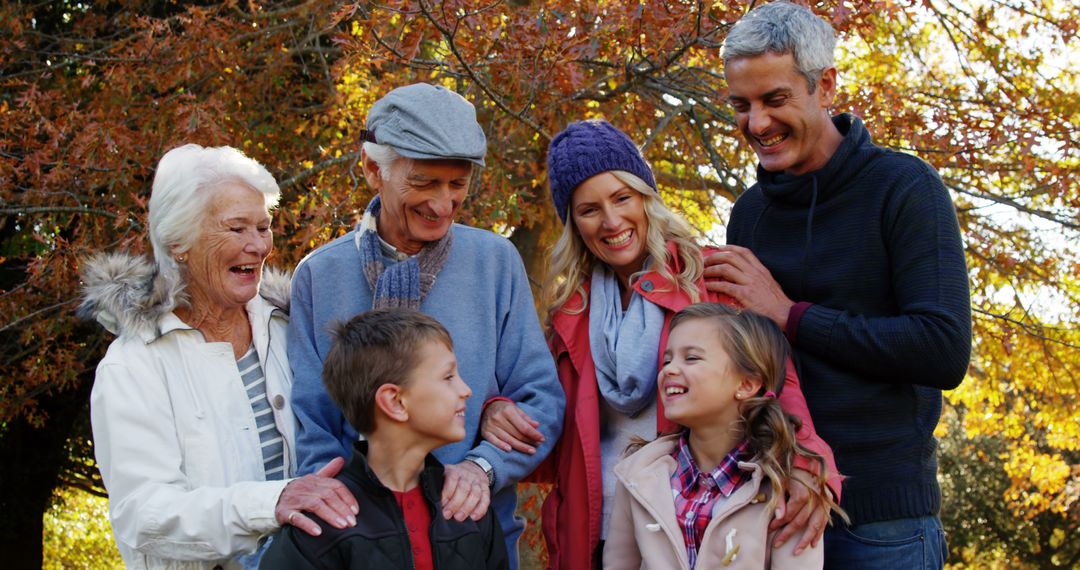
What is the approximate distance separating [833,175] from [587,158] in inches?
27.1

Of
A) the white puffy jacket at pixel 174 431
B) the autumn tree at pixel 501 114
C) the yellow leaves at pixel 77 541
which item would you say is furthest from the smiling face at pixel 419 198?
the yellow leaves at pixel 77 541

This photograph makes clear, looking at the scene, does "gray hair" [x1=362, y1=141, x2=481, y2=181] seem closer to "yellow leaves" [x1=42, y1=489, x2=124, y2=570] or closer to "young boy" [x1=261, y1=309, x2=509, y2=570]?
"young boy" [x1=261, y1=309, x2=509, y2=570]

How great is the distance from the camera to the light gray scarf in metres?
2.70

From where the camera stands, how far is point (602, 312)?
2.88 metres

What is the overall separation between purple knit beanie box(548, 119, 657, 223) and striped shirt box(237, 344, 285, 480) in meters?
0.96

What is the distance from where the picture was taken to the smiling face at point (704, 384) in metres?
2.59

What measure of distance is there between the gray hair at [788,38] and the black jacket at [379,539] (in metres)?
A: 1.30

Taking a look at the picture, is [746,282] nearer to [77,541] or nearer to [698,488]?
[698,488]

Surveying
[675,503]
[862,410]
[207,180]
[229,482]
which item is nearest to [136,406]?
[229,482]

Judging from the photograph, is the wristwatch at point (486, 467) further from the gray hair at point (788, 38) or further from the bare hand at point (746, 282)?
the gray hair at point (788, 38)

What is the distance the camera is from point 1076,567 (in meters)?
14.3

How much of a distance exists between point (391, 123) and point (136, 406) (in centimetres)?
96

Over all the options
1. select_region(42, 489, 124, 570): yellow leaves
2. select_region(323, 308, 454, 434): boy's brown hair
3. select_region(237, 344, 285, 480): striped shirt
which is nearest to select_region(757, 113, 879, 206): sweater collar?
select_region(323, 308, 454, 434): boy's brown hair

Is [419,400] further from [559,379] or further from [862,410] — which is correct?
[862,410]
